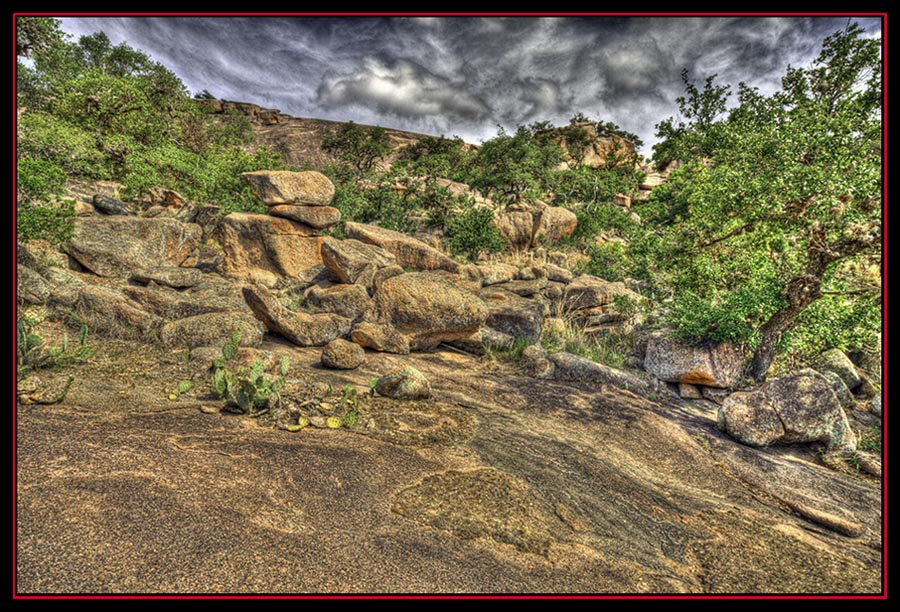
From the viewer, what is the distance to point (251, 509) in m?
2.10

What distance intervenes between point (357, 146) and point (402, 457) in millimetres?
36535

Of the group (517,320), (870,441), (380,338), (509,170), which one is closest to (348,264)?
(380,338)

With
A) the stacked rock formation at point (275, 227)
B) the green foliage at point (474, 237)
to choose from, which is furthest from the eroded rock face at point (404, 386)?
the green foliage at point (474, 237)

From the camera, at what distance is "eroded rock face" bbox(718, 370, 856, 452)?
15.1ft

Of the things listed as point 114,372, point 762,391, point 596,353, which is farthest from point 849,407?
point 114,372

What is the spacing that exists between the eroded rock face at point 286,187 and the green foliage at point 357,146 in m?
23.9

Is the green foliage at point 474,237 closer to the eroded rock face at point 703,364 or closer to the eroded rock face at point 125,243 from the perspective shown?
the eroded rock face at point 703,364

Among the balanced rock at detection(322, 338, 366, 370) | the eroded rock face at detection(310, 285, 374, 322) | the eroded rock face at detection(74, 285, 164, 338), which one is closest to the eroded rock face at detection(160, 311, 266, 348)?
the eroded rock face at detection(74, 285, 164, 338)

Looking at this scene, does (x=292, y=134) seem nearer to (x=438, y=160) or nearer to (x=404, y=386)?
(x=438, y=160)

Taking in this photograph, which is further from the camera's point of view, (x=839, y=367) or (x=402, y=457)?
(x=839, y=367)

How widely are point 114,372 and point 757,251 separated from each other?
9.98 meters

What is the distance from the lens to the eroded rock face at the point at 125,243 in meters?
7.98

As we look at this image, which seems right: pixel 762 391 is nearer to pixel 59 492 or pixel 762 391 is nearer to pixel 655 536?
pixel 655 536

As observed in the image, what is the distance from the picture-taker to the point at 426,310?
702 cm
